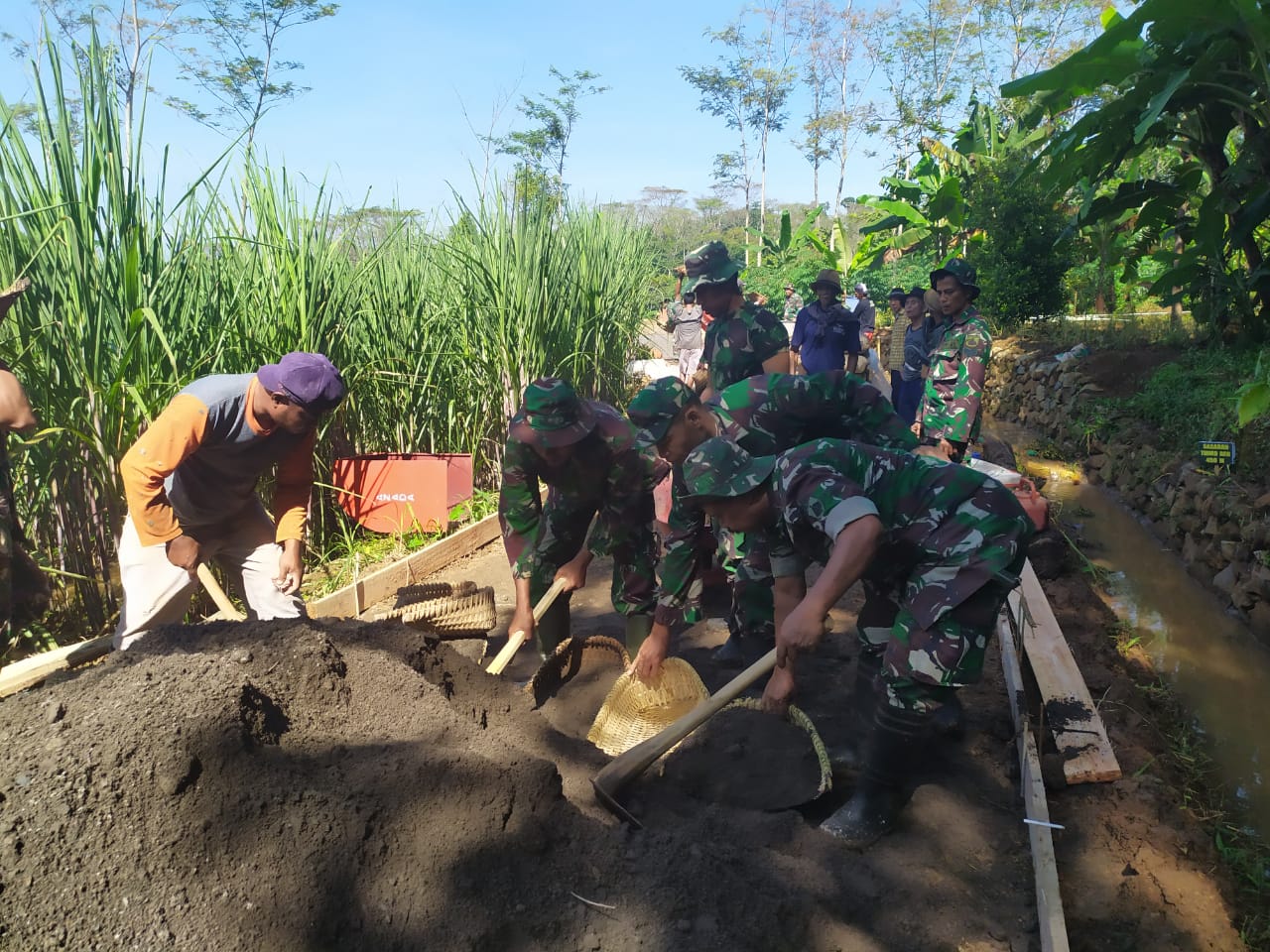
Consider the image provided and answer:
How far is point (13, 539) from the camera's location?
2939 millimetres

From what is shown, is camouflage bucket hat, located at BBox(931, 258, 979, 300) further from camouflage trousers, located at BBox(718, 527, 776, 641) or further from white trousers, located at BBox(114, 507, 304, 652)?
white trousers, located at BBox(114, 507, 304, 652)

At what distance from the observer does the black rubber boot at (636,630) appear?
13.8 ft

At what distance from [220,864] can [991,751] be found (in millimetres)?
2857

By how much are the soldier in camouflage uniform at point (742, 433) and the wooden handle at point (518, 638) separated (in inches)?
22.1

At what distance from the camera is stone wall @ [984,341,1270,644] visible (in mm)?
5395

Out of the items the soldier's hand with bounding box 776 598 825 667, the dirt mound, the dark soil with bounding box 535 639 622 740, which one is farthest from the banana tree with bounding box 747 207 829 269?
the dirt mound

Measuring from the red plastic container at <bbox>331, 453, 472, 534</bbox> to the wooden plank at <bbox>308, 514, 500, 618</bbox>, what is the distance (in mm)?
272

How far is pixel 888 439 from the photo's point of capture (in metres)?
3.75

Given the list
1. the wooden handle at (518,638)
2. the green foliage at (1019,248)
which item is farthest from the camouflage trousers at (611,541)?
the green foliage at (1019,248)

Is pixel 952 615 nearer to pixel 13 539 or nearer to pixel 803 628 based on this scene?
pixel 803 628

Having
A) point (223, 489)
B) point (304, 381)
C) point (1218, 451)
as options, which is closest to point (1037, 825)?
point (304, 381)

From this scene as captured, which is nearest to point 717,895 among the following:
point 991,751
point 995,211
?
point 991,751

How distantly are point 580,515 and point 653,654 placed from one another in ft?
2.98

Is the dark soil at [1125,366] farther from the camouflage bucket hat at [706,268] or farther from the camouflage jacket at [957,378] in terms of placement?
the camouflage bucket hat at [706,268]
